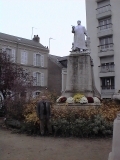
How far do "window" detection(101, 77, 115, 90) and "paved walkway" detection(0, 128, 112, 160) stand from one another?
962 inches

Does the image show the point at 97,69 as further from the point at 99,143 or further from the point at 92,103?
the point at 99,143

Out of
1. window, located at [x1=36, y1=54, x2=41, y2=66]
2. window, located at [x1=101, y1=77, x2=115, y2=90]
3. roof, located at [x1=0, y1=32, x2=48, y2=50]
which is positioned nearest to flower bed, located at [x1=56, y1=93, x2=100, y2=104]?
window, located at [x1=101, y1=77, x2=115, y2=90]

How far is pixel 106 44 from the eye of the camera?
32000mm

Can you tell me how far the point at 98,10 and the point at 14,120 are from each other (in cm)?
2795

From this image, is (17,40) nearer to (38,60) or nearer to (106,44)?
(38,60)

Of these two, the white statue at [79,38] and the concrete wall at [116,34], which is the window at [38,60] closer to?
the concrete wall at [116,34]

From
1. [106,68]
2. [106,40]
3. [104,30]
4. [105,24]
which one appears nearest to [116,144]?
[106,68]

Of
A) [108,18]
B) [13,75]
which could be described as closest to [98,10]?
[108,18]

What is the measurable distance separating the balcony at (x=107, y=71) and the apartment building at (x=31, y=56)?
9.53m

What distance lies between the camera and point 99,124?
7.70 m

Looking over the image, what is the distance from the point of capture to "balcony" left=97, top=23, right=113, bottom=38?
3152 centimetres

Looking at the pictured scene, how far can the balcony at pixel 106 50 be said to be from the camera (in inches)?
1219

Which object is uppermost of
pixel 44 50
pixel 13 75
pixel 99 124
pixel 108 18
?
pixel 108 18

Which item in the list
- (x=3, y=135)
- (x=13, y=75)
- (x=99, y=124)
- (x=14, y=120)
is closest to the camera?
(x=99, y=124)
